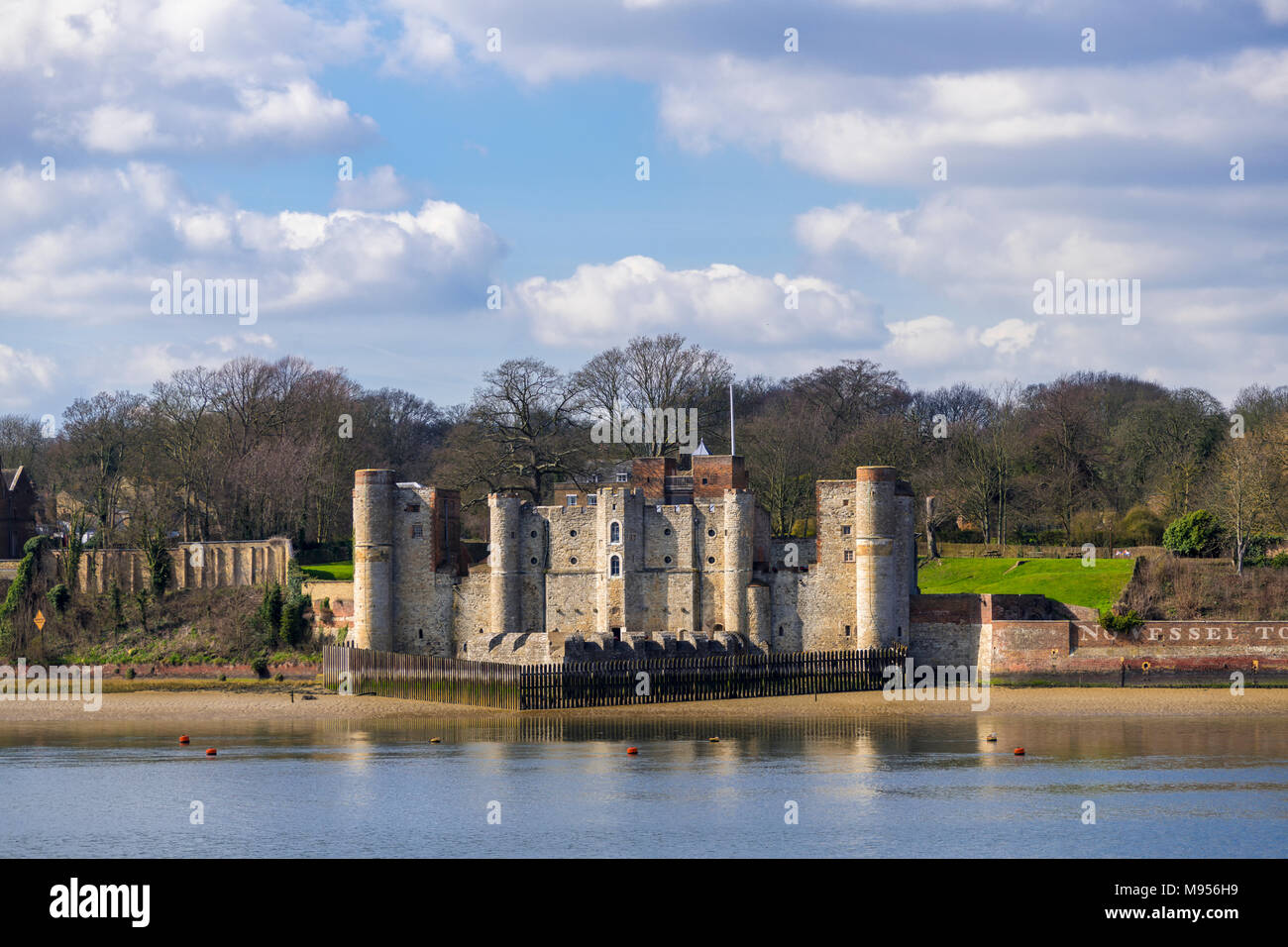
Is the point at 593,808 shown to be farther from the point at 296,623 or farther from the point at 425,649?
the point at 296,623

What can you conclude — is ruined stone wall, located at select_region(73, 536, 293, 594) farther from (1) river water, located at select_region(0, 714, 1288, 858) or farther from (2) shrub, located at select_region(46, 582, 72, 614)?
(1) river water, located at select_region(0, 714, 1288, 858)

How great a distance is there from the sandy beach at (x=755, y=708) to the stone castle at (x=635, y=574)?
3456 mm

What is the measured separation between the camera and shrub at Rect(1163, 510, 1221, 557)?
5878 centimetres

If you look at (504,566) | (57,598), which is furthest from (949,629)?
(57,598)

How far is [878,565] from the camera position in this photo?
181ft

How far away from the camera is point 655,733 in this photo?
47.3m

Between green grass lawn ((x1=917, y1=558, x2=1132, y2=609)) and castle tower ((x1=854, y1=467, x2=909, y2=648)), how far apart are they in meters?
4.35

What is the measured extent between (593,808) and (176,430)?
47.2 metres

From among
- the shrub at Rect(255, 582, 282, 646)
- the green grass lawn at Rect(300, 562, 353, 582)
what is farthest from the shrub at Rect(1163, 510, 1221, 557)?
the shrub at Rect(255, 582, 282, 646)

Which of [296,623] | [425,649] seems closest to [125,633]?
[296,623]

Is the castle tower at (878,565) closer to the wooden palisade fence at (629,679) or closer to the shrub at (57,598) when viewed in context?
the wooden palisade fence at (629,679)

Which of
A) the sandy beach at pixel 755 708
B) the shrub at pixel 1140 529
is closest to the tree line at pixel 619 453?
the shrub at pixel 1140 529

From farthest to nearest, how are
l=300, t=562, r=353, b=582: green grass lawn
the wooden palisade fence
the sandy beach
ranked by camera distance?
l=300, t=562, r=353, b=582: green grass lawn < the wooden palisade fence < the sandy beach
